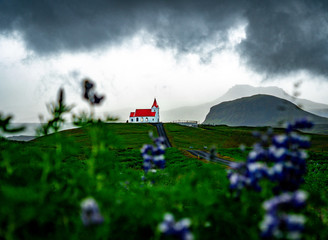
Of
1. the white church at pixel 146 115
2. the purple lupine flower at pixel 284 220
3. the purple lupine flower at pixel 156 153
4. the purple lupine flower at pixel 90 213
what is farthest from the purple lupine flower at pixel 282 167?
the white church at pixel 146 115

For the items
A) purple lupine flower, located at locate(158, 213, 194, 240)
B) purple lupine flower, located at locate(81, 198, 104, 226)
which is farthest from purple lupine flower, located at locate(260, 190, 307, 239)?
purple lupine flower, located at locate(81, 198, 104, 226)

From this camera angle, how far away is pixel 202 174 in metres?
2.95

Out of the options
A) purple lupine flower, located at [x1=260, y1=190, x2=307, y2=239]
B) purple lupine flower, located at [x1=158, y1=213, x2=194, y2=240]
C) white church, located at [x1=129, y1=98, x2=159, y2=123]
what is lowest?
purple lupine flower, located at [x1=158, y1=213, x2=194, y2=240]

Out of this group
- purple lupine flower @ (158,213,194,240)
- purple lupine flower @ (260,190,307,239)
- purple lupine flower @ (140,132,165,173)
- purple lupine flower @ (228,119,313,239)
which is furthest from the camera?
purple lupine flower @ (140,132,165,173)

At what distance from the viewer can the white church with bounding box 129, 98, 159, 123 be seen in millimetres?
139000

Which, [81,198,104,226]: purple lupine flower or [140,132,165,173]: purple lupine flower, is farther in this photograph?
[140,132,165,173]: purple lupine flower

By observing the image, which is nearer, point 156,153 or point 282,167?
point 282,167

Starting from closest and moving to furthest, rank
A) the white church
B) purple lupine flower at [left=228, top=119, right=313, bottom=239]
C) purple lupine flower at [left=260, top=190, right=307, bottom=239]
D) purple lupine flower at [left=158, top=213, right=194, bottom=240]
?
purple lupine flower at [left=260, top=190, right=307, bottom=239] → purple lupine flower at [left=158, top=213, right=194, bottom=240] → purple lupine flower at [left=228, top=119, right=313, bottom=239] → the white church

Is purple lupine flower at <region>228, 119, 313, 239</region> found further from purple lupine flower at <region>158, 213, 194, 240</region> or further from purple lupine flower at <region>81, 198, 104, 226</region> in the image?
purple lupine flower at <region>81, 198, 104, 226</region>

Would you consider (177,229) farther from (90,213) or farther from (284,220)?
(284,220)

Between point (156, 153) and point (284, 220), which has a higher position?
point (156, 153)

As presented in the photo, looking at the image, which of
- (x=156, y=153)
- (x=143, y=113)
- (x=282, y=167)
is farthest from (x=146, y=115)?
(x=282, y=167)

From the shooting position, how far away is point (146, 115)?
460 ft

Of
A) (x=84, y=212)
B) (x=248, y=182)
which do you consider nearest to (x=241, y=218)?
(x=248, y=182)
